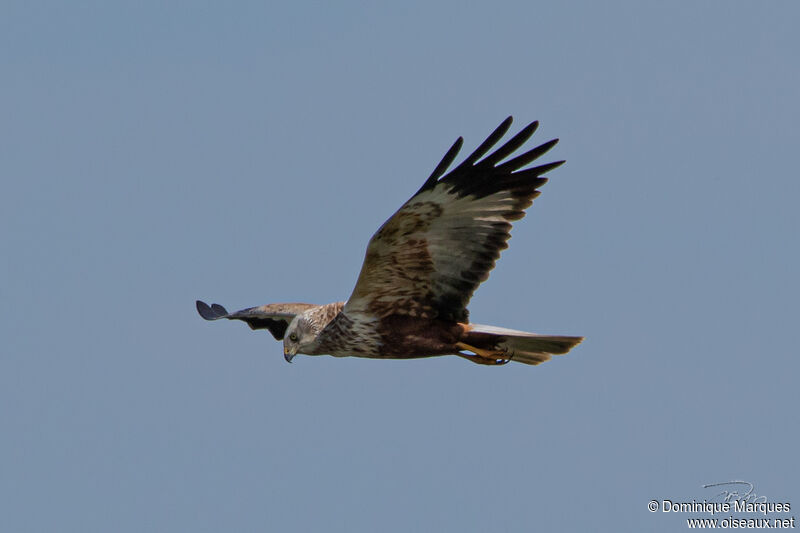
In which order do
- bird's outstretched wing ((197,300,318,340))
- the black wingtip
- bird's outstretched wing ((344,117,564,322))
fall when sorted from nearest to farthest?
bird's outstretched wing ((344,117,564,322))
bird's outstretched wing ((197,300,318,340))
the black wingtip

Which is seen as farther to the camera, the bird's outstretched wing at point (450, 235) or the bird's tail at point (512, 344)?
the bird's tail at point (512, 344)

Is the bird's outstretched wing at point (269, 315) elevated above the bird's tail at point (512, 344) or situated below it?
above

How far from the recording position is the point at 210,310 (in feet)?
45.8

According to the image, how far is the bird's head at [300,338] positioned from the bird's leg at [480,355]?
1306mm

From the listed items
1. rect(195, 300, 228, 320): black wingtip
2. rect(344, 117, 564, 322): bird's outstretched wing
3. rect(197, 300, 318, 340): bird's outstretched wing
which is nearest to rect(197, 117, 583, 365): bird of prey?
rect(344, 117, 564, 322): bird's outstretched wing

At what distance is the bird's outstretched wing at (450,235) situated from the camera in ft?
33.2

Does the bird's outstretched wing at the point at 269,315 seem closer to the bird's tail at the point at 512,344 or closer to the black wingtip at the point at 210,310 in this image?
the black wingtip at the point at 210,310

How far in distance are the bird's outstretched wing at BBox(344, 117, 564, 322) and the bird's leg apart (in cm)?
25

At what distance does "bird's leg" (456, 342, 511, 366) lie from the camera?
10.8m

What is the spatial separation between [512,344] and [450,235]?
3.89 ft

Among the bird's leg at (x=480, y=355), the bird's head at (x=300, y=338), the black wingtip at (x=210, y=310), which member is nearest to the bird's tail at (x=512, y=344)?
the bird's leg at (x=480, y=355)

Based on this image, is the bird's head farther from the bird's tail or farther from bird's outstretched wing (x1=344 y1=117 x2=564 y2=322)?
the bird's tail

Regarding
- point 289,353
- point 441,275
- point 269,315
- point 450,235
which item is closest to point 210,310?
point 269,315

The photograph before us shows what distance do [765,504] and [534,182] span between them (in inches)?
125
